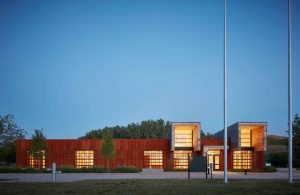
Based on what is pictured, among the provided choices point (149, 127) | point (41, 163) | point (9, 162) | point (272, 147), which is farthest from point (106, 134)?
point (272, 147)

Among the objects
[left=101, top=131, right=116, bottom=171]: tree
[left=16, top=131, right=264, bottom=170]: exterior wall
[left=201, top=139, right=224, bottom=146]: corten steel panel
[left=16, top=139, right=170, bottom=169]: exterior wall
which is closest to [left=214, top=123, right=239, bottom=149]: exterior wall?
[left=201, top=139, right=224, bottom=146]: corten steel panel

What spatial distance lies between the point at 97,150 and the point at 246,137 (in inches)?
680

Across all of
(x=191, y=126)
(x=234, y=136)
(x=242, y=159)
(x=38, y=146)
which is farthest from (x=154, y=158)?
(x=38, y=146)

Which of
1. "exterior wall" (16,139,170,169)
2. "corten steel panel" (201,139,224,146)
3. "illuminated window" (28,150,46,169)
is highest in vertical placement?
"corten steel panel" (201,139,224,146)

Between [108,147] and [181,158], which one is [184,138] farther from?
[108,147]

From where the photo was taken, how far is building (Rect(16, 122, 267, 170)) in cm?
4612

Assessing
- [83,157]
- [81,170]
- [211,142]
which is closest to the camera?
[81,170]

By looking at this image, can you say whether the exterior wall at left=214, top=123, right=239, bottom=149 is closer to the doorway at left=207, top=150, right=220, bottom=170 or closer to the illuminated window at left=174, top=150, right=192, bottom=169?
the doorway at left=207, top=150, right=220, bottom=170

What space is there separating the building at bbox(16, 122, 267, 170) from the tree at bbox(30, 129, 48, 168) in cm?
243

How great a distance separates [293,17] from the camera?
98.8 feet

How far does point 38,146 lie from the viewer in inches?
1702

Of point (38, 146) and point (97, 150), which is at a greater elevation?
point (38, 146)

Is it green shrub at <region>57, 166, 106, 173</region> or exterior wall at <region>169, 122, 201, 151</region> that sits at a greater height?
exterior wall at <region>169, 122, 201, 151</region>

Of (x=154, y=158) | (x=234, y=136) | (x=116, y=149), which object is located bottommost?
Answer: (x=154, y=158)
